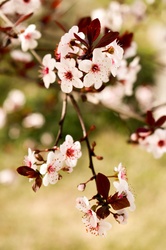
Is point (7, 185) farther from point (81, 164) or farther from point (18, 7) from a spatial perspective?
point (18, 7)

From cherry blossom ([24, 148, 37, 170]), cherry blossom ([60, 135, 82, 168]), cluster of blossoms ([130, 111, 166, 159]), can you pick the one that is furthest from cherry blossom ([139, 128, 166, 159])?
cherry blossom ([24, 148, 37, 170])

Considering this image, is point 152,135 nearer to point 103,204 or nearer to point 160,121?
point 160,121

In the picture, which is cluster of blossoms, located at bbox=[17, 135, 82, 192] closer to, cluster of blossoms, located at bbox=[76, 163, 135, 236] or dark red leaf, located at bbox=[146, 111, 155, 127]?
cluster of blossoms, located at bbox=[76, 163, 135, 236]

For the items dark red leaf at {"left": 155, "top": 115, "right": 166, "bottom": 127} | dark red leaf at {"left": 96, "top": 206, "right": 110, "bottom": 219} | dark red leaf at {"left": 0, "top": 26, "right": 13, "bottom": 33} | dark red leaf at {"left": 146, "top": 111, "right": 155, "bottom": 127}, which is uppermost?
dark red leaf at {"left": 0, "top": 26, "right": 13, "bottom": 33}

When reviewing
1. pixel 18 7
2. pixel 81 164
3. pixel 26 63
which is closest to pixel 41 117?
pixel 81 164

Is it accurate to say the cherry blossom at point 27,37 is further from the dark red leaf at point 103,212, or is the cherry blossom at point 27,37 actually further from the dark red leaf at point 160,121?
the dark red leaf at point 103,212

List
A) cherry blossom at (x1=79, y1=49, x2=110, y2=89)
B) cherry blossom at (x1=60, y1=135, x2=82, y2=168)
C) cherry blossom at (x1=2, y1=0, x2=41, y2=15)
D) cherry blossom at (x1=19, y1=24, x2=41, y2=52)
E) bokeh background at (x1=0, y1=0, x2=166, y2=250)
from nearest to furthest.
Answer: cherry blossom at (x1=79, y1=49, x2=110, y2=89)
cherry blossom at (x1=60, y1=135, x2=82, y2=168)
cherry blossom at (x1=19, y1=24, x2=41, y2=52)
cherry blossom at (x1=2, y1=0, x2=41, y2=15)
bokeh background at (x1=0, y1=0, x2=166, y2=250)

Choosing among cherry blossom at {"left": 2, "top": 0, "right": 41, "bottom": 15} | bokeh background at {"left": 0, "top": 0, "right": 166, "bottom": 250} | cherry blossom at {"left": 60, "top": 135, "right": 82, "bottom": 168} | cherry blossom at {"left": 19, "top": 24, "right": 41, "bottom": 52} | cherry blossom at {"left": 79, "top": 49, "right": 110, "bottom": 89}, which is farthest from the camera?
bokeh background at {"left": 0, "top": 0, "right": 166, "bottom": 250}
